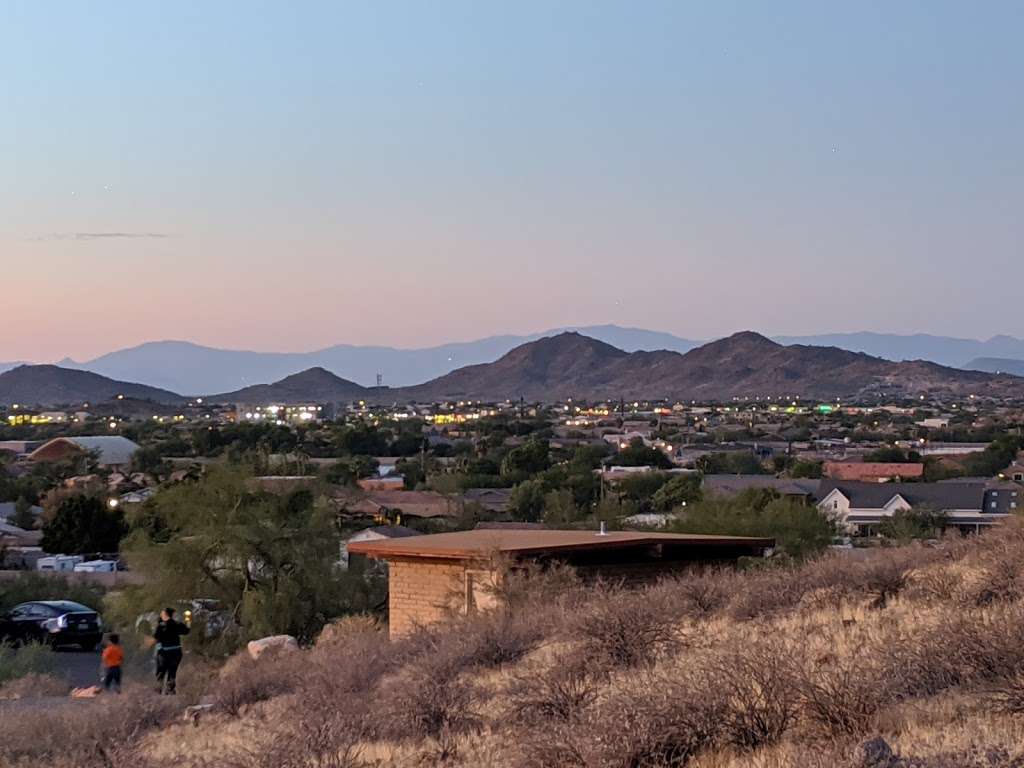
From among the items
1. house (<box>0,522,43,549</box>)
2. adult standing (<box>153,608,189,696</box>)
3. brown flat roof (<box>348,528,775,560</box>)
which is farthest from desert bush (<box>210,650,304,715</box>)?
house (<box>0,522,43,549</box>)

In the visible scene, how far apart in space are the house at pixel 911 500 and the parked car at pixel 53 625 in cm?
2761

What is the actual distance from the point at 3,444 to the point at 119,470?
36.2 meters

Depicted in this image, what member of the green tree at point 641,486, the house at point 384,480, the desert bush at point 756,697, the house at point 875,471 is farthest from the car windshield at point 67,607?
the house at point 875,471

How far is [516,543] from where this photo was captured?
71.1 ft

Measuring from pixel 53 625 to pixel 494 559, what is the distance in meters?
17.2

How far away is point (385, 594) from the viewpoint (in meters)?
32.5

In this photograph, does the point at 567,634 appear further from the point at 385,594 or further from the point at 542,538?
the point at 385,594

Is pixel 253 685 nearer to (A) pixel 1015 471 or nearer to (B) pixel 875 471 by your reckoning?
(B) pixel 875 471

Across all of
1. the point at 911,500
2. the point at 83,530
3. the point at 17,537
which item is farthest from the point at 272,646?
the point at 911,500

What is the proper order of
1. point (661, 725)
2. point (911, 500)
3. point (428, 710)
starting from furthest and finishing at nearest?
point (911, 500), point (428, 710), point (661, 725)

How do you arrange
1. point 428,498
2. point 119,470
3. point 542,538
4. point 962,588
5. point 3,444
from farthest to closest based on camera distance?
point 3,444 → point 119,470 → point 428,498 → point 542,538 → point 962,588

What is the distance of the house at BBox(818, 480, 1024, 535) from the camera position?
2153 inches

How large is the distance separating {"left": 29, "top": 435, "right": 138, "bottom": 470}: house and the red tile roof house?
70.0 meters

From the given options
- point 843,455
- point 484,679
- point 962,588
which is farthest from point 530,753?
point 843,455
